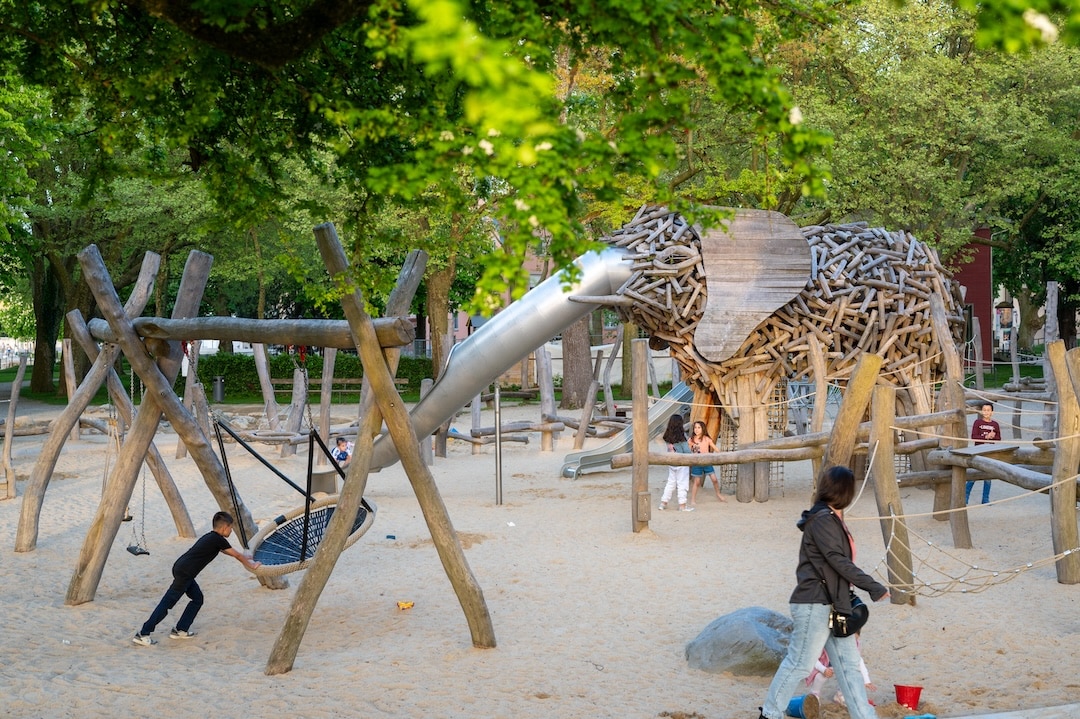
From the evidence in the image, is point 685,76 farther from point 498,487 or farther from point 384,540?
point 498,487

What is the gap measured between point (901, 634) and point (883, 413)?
6.01 ft

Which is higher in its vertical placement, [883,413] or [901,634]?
[883,413]

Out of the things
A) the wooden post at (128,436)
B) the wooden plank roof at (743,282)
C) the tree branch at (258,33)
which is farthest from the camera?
the wooden plank roof at (743,282)

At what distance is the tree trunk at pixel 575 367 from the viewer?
28.3 meters

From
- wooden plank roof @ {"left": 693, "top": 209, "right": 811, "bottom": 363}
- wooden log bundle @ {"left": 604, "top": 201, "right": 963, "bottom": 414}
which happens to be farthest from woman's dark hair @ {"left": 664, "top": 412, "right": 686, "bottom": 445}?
wooden plank roof @ {"left": 693, "top": 209, "right": 811, "bottom": 363}

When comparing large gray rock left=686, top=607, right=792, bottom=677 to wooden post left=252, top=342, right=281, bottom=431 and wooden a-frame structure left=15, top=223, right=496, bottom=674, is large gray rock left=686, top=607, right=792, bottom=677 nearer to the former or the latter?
wooden a-frame structure left=15, top=223, right=496, bottom=674

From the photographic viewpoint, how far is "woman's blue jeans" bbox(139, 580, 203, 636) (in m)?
8.31

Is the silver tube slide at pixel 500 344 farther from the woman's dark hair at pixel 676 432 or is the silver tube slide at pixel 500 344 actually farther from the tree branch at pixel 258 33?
the tree branch at pixel 258 33

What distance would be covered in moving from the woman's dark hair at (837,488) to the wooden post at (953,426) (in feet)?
17.2

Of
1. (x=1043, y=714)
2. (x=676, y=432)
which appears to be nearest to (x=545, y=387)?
(x=676, y=432)

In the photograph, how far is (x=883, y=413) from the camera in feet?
29.7

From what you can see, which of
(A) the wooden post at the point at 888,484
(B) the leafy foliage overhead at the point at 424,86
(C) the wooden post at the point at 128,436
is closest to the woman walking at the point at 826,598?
(B) the leafy foliage overhead at the point at 424,86

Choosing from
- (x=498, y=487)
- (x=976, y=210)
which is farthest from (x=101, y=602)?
(x=976, y=210)

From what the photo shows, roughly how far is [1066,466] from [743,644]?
4230 mm
